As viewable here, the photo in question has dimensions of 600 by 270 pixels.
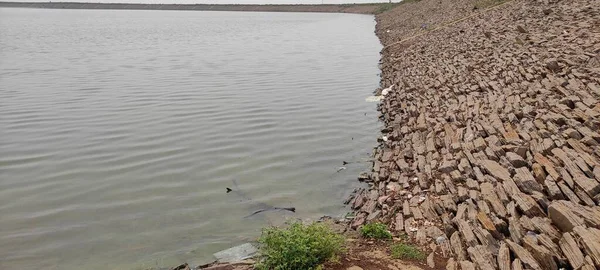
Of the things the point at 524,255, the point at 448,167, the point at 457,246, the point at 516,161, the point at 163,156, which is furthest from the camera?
the point at 163,156

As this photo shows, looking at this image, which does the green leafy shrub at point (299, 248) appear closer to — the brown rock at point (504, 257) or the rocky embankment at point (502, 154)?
the rocky embankment at point (502, 154)

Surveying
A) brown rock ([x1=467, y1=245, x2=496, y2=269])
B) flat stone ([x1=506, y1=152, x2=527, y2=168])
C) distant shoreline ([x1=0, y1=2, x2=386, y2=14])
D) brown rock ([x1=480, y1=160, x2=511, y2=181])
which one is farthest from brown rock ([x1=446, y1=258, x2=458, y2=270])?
distant shoreline ([x1=0, y1=2, x2=386, y2=14])

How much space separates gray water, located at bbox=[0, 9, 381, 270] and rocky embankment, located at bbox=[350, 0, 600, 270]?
44.9 inches

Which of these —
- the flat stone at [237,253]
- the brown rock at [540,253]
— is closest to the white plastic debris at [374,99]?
the flat stone at [237,253]

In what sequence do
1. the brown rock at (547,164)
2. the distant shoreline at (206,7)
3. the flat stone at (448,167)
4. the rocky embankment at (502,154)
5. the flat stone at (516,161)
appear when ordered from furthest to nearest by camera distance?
the distant shoreline at (206,7), the flat stone at (448,167), the flat stone at (516,161), the brown rock at (547,164), the rocky embankment at (502,154)

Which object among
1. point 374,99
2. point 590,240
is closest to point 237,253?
point 590,240

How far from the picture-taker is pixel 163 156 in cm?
955

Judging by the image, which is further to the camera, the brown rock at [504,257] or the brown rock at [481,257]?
the brown rock at [481,257]

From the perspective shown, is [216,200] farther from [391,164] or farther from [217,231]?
[391,164]

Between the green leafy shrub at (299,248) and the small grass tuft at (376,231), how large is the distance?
872mm

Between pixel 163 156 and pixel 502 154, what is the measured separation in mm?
6214

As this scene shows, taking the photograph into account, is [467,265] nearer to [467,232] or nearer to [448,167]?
[467,232]

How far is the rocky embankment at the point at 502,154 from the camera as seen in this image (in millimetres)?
4805

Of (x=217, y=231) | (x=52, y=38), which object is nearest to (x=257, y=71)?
(x=217, y=231)
